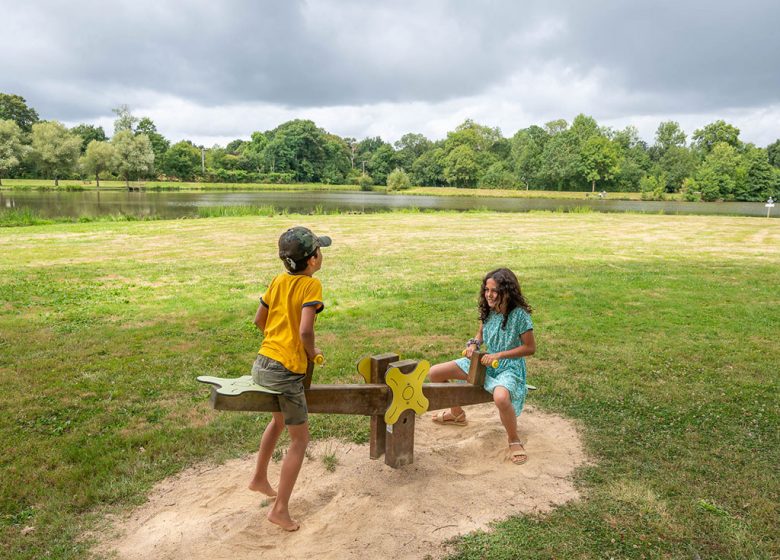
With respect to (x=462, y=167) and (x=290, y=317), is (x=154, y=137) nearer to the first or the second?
(x=462, y=167)

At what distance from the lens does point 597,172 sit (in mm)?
97562

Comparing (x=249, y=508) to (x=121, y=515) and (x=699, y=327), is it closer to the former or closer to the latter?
(x=121, y=515)

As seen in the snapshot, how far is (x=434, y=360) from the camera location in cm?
695

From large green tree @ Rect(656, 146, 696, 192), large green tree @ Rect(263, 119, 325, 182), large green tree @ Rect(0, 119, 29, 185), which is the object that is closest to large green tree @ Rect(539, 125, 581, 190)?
large green tree @ Rect(656, 146, 696, 192)

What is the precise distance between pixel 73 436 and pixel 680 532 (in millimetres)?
5054

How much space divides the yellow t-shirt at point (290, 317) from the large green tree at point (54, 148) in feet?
263

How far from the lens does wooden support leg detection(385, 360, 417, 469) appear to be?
423 centimetres

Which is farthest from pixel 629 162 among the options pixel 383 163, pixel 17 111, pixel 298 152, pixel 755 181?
pixel 17 111

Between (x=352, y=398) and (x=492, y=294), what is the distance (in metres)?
1.54

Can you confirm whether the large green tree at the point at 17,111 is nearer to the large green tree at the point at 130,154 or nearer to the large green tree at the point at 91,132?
the large green tree at the point at 91,132

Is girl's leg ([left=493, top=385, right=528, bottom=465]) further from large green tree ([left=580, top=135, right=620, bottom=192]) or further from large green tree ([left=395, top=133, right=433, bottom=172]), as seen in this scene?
large green tree ([left=395, top=133, right=433, bottom=172])

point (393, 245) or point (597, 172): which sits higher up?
point (597, 172)

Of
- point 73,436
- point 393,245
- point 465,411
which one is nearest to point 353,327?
point 465,411

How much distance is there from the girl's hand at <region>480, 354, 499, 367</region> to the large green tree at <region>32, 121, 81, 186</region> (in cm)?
8029
